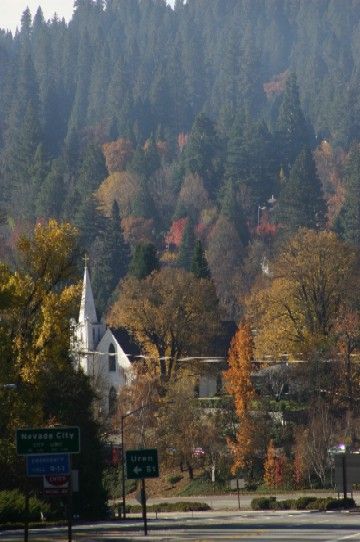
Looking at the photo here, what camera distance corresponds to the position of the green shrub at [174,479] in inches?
3984

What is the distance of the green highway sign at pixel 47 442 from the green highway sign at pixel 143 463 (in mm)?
6127

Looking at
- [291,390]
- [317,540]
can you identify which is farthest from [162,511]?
[317,540]

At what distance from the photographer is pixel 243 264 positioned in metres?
194

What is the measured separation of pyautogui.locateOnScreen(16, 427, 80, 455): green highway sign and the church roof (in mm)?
71522

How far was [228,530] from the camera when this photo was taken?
56562mm

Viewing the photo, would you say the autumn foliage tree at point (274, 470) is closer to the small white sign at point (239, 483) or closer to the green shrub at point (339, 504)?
the small white sign at point (239, 483)

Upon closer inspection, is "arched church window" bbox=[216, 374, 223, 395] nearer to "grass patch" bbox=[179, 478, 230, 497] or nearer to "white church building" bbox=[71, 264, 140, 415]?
"white church building" bbox=[71, 264, 140, 415]

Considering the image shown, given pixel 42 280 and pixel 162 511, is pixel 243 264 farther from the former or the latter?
pixel 42 280

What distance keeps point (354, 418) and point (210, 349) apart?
19.0 m

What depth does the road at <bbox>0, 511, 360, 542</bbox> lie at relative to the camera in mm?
51844

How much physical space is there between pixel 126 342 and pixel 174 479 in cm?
2514

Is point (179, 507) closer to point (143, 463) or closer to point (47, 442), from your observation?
point (143, 463)

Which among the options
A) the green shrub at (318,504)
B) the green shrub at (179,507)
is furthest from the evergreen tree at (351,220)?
the green shrub at (318,504)

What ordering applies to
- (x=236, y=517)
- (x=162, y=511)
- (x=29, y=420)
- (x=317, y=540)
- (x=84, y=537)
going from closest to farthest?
(x=317, y=540) → (x=84, y=537) → (x=29, y=420) → (x=236, y=517) → (x=162, y=511)
